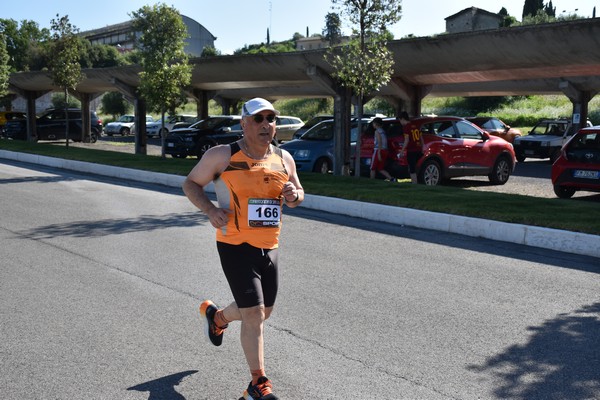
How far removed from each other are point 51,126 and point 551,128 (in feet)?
86.0

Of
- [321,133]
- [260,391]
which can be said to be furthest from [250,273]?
[321,133]

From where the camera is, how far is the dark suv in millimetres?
38062

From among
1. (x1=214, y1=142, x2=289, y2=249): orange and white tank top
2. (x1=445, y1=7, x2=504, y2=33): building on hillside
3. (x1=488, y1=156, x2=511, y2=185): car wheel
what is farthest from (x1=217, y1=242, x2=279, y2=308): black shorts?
(x1=445, y1=7, x2=504, y2=33): building on hillside

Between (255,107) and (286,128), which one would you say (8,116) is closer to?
(286,128)

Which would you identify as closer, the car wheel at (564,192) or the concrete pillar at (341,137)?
the car wheel at (564,192)

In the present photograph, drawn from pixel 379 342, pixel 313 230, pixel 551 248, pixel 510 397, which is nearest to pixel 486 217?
pixel 551 248

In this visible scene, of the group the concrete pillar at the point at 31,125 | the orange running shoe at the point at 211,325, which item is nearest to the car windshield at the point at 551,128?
the orange running shoe at the point at 211,325

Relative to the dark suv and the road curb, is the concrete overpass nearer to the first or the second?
the dark suv

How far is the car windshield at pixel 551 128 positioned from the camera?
2728cm

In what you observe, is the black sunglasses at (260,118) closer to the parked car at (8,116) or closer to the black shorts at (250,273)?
the black shorts at (250,273)

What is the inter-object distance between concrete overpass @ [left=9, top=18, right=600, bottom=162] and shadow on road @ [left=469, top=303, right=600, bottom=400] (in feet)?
35.6

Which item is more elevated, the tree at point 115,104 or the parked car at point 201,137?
the tree at point 115,104

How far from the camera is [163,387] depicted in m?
4.27

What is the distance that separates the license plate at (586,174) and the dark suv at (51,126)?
3038cm
